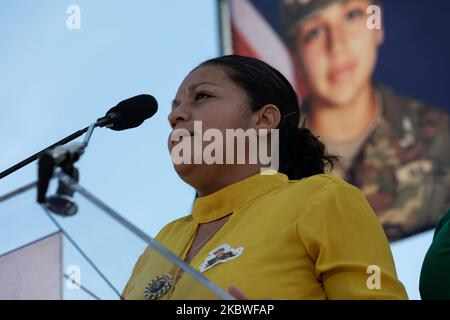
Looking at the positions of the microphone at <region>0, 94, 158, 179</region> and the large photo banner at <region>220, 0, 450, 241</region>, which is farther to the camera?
the large photo banner at <region>220, 0, 450, 241</region>

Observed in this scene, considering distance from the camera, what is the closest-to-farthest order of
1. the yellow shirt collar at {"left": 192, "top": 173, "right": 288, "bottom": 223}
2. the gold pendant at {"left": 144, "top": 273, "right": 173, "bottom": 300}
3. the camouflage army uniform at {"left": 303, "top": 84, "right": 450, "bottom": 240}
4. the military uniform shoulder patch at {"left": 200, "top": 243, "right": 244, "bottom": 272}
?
the gold pendant at {"left": 144, "top": 273, "right": 173, "bottom": 300} → the military uniform shoulder patch at {"left": 200, "top": 243, "right": 244, "bottom": 272} → the yellow shirt collar at {"left": 192, "top": 173, "right": 288, "bottom": 223} → the camouflage army uniform at {"left": 303, "top": 84, "right": 450, "bottom": 240}

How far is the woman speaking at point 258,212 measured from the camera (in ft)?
8.34

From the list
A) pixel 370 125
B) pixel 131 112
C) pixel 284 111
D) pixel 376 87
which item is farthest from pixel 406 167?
pixel 131 112

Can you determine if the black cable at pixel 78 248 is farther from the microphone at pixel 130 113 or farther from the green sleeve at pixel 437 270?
the green sleeve at pixel 437 270

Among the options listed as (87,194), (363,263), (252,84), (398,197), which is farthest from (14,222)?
(398,197)

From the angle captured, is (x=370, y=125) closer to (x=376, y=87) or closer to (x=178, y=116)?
(x=376, y=87)

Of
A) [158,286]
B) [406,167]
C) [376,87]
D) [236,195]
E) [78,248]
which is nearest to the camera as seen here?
[78,248]

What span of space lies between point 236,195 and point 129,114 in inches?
17.4

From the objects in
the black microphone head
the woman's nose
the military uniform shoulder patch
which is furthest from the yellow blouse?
the black microphone head

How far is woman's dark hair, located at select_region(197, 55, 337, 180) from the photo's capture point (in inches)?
133

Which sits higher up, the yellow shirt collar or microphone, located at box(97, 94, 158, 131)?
microphone, located at box(97, 94, 158, 131)

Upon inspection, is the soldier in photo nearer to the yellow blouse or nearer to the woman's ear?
the woman's ear

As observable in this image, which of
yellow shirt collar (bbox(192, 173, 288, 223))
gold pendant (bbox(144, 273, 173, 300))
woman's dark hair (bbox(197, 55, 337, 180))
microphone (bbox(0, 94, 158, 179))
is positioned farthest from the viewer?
woman's dark hair (bbox(197, 55, 337, 180))

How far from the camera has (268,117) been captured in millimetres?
3367
